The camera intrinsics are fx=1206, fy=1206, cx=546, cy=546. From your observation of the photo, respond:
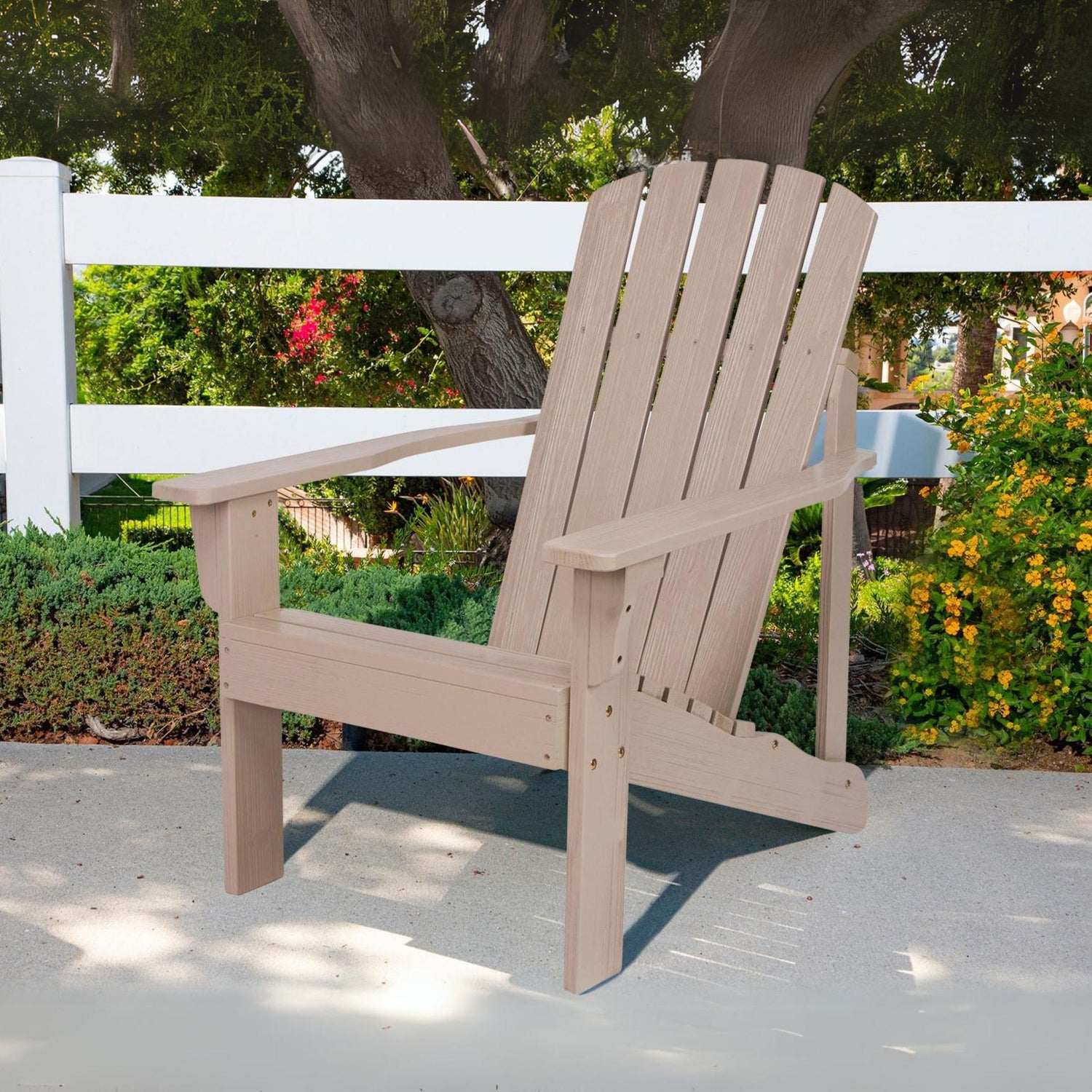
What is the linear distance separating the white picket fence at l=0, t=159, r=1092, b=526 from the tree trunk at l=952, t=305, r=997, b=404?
3.04 metres

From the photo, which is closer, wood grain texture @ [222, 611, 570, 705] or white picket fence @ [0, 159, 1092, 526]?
wood grain texture @ [222, 611, 570, 705]

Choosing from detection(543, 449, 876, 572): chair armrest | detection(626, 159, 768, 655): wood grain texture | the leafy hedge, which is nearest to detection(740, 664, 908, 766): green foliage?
the leafy hedge

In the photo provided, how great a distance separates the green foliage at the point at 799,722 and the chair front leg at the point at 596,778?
1.00 m

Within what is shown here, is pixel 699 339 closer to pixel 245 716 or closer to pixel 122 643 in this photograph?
pixel 245 716

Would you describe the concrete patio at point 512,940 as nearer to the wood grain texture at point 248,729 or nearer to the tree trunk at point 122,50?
the wood grain texture at point 248,729

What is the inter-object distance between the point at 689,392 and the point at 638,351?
0.50 feet

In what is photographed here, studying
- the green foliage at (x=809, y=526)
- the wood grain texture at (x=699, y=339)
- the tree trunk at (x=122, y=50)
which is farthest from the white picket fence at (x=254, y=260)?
the tree trunk at (x=122, y=50)

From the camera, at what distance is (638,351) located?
248 centimetres

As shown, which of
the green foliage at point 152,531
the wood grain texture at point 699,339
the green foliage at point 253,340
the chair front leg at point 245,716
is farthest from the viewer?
the green foliage at point 253,340

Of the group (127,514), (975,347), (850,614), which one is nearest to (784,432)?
(850,614)

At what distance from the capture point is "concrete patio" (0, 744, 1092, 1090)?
159cm

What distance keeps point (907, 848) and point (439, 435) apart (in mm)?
1194

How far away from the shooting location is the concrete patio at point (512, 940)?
5.22 ft

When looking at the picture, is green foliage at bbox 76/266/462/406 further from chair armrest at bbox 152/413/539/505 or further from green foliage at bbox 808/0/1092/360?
chair armrest at bbox 152/413/539/505
